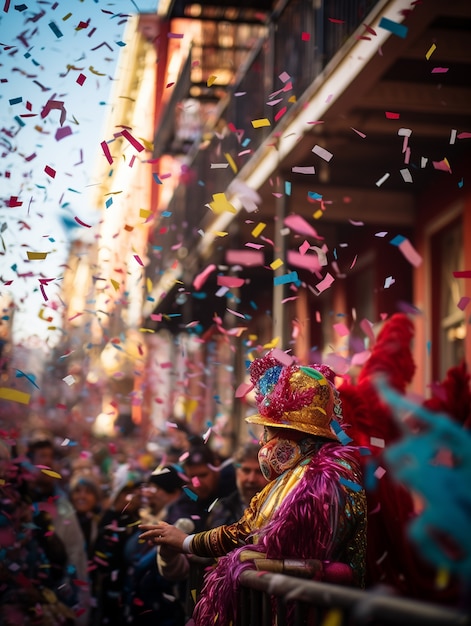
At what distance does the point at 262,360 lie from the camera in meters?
4.27

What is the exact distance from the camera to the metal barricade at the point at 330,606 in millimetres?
1961

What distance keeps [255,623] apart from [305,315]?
1070 centimetres

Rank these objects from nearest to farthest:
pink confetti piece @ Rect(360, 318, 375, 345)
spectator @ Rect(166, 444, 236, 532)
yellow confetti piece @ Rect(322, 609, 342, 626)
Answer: yellow confetti piece @ Rect(322, 609, 342, 626)
pink confetti piece @ Rect(360, 318, 375, 345)
spectator @ Rect(166, 444, 236, 532)

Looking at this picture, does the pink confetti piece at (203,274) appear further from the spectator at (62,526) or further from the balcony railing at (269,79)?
the spectator at (62,526)

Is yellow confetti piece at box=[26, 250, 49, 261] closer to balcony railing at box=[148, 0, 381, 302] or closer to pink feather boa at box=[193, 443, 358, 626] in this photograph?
balcony railing at box=[148, 0, 381, 302]

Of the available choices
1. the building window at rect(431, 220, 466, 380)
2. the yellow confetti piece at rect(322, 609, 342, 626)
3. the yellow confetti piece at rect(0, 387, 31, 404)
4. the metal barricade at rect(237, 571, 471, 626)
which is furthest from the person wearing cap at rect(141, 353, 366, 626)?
the building window at rect(431, 220, 466, 380)

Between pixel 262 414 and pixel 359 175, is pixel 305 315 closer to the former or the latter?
pixel 359 175

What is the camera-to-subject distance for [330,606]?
2574mm

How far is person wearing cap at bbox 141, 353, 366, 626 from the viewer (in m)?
3.66

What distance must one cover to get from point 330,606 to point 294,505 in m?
1.14

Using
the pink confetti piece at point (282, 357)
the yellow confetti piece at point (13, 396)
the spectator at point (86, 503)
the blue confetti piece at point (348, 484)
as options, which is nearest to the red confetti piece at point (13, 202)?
the yellow confetti piece at point (13, 396)

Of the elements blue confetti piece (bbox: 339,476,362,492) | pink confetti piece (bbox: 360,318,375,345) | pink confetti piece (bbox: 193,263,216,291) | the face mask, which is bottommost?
blue confetti piece (bbox: 339,476,362,492)

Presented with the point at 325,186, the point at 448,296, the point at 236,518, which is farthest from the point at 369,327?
the point at 325,186

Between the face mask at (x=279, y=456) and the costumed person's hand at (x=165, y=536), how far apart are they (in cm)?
58
